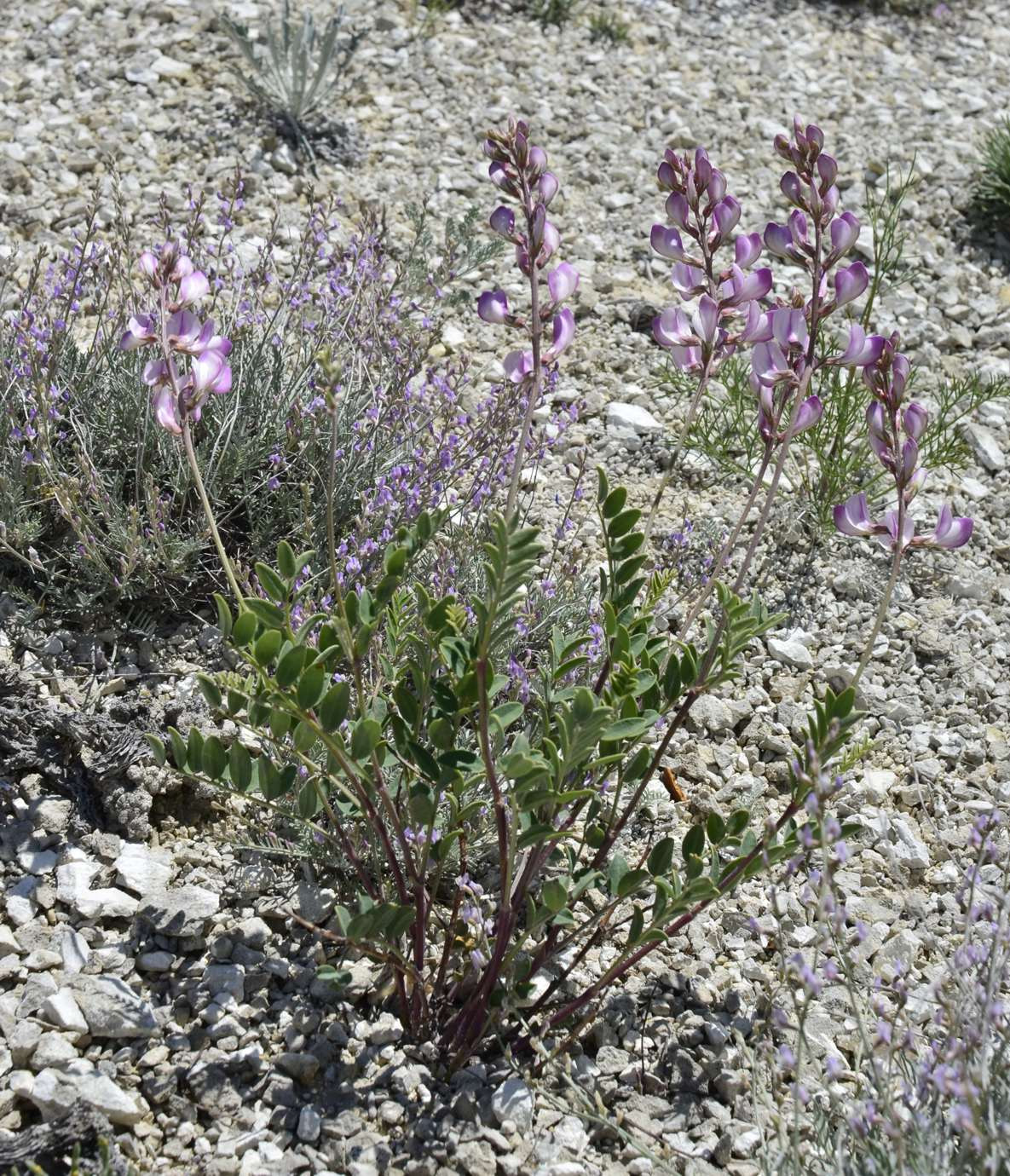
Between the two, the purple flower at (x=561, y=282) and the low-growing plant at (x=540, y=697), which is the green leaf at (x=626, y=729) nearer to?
the low-growing plant at (x=540, y=697)

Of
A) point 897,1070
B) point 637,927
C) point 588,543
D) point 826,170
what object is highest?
point 826,170

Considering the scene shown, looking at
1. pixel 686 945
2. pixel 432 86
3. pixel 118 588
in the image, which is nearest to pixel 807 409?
pixel 686 945

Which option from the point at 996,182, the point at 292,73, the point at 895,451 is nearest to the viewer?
the point at 895,451

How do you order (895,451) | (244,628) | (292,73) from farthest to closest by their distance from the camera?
(292,73), (895,451), (244,628)

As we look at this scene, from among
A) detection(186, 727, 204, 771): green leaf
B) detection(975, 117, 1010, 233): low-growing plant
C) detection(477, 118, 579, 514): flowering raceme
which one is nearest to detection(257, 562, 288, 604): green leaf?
detection(186, 727, 204, 771): green leaf

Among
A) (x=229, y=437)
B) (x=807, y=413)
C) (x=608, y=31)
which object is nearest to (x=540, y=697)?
(x=807, y=413)

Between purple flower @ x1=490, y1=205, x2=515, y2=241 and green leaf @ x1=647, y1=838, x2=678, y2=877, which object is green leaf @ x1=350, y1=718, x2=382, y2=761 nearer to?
green leaf @ x1=647, y1=838, x2=678, y2=877

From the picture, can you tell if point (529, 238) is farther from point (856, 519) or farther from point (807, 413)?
point (856, 519)
